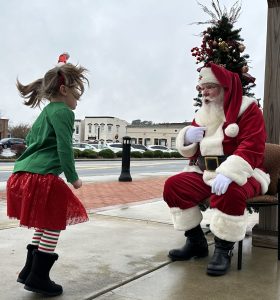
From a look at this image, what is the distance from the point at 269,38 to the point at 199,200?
189 cm

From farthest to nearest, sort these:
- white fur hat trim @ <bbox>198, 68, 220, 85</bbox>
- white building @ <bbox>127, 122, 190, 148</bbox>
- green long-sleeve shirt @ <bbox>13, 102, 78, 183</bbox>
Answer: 1. white building @ <bbox>127, 122, 190, 148</bbox>
2. white fur hat trim @ <bbox>198, 68, 220, 85</bbox>
3. green long-sleeve shirt @ <bbox>13, 102, 78, 183</bbox>

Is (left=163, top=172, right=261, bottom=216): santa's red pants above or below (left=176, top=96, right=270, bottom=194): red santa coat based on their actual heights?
below

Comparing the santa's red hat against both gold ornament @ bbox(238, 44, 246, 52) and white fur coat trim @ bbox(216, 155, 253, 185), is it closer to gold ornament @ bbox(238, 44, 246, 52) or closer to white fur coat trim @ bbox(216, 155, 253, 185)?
white fur coat trim @ bbox(216, 155, 253, 185)

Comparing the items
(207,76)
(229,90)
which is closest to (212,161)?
(229,90)

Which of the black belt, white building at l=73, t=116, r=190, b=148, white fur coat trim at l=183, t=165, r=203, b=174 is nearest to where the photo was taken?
the black belt

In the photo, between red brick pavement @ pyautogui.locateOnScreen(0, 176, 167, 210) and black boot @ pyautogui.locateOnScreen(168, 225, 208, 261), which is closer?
black boot @ pyautogui.locateOnScreen(168, 225, 208, 261)

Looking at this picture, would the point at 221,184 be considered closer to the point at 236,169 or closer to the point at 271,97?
the point at 236,169

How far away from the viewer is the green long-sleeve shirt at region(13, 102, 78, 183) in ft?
9.50

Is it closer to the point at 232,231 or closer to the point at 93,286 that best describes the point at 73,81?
the point at 93,286

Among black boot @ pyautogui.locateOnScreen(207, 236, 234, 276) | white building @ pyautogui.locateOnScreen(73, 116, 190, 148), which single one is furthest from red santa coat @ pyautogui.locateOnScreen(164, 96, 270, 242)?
white building @ pyautogui.locateOnScreen(73, 116, 190, 148)

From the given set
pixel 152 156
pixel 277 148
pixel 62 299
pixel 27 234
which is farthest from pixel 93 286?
pixel 152 156

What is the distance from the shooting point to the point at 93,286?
321 centimetres

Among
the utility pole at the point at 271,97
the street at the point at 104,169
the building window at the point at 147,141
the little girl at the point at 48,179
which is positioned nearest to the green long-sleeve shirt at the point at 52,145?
the little girl at the point at 48,179

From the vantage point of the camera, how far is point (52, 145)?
3.02 meters
